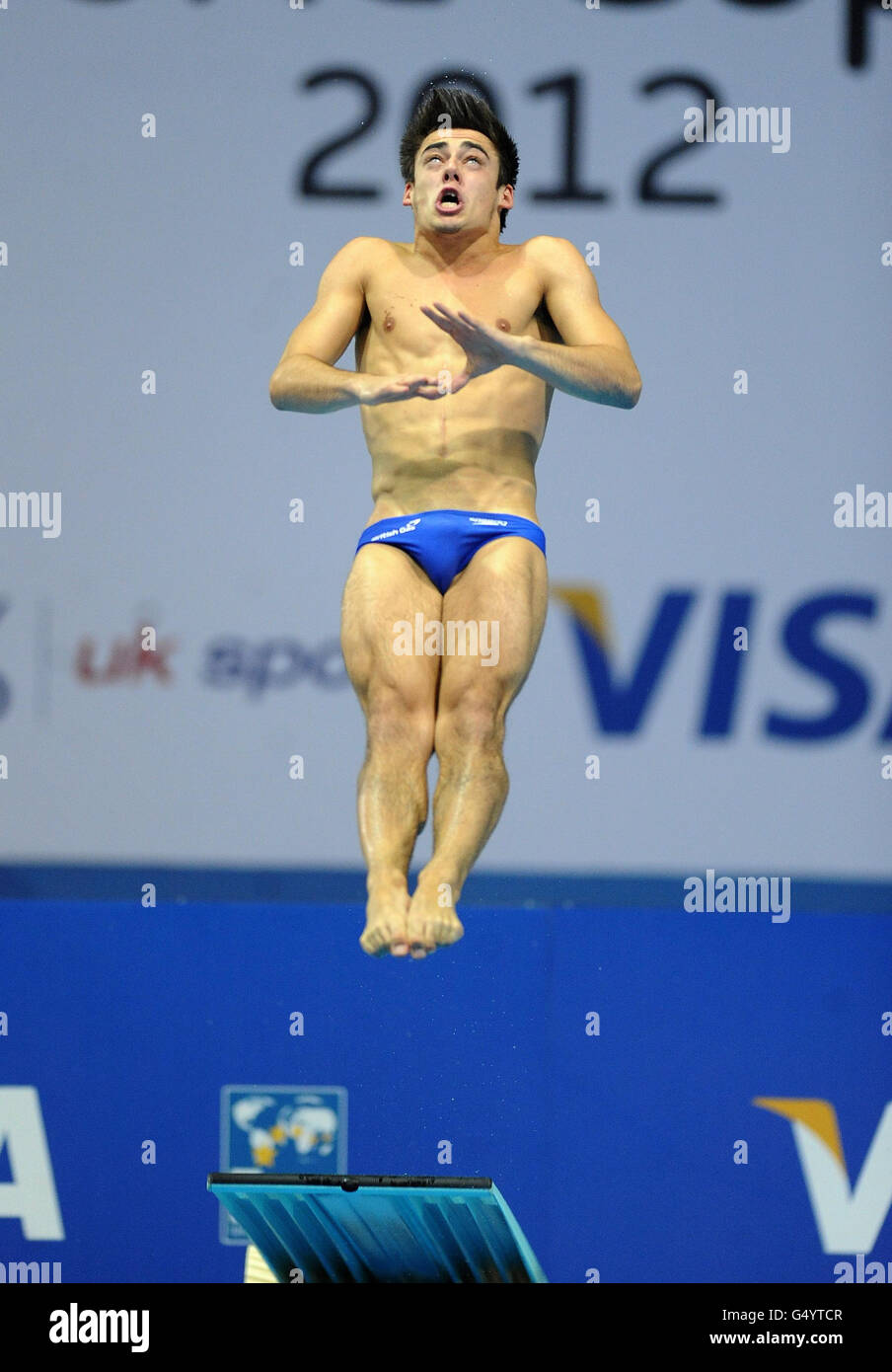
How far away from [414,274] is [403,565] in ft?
2.38

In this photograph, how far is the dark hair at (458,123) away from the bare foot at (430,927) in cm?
180

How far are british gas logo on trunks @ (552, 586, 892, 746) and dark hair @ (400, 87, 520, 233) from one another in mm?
1423

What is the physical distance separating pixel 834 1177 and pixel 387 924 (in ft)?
7.15

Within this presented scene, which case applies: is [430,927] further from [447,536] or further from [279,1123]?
[279,1123]

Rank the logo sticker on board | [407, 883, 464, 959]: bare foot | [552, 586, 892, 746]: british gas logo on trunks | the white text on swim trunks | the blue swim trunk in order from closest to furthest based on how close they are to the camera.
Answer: [407, 883, 464, 959]: bare foot, the white text on swim trunks, the blue swim trunk, the logo sticker on board, [552, 586, 892, 746]: british gas logo on trunks

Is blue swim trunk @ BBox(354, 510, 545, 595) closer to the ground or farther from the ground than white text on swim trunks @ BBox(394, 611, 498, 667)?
farther from the ground

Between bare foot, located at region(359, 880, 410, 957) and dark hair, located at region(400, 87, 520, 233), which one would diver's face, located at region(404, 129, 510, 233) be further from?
bare foot, located at region(359, 880, 410, 957)

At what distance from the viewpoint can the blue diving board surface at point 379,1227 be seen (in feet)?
12.6

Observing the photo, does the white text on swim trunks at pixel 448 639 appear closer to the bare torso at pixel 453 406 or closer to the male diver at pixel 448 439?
the male diver at pixel 448 439

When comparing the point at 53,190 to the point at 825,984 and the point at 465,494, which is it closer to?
the point at 465,494

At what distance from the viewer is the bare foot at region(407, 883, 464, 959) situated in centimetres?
409

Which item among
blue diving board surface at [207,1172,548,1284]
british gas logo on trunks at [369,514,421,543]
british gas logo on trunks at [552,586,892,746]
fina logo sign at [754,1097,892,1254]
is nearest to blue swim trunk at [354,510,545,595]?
british gas logo on trunks at [369,514,421,543]

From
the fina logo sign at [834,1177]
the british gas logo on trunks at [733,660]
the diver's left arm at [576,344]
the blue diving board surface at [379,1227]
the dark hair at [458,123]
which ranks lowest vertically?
the fina logo sign at [834,1177]

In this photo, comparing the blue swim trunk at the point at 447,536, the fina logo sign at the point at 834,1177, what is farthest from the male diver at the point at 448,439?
the fina logo sign at the point at 834,1177
